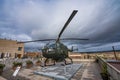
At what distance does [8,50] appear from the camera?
113ft

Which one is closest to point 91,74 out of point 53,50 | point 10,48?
point 53,50

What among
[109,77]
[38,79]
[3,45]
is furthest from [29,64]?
[3,45]

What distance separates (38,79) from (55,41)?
4341mm

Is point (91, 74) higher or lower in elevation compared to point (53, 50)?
lower

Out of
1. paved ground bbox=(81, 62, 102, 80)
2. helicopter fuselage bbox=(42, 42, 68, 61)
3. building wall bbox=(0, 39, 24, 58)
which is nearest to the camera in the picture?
paved ground bbox=(81, 62, 102, 80)

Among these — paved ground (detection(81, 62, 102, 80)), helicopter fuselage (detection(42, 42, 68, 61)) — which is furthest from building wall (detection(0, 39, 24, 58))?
paved ground (detection(81, 62, 102, 80))

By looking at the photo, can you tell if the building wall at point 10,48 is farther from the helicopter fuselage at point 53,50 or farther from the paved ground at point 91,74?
the paved ground at point 91,74

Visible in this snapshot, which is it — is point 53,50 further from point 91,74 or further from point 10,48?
point 10,48

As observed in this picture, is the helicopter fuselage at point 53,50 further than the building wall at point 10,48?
No

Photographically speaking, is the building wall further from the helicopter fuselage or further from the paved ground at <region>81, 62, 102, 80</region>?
the paved ground at <region>81, 62, 102, 80</region>

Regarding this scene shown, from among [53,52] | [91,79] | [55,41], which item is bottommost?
[91,79]

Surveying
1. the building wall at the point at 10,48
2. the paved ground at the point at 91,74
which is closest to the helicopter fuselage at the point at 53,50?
the paved ground at the point at 91,74

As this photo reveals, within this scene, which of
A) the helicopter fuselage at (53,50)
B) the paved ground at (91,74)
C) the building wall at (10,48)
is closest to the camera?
the paved ground at (91,74)

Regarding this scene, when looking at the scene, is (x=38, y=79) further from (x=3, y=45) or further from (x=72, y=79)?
Result: (x=3, y=45)
